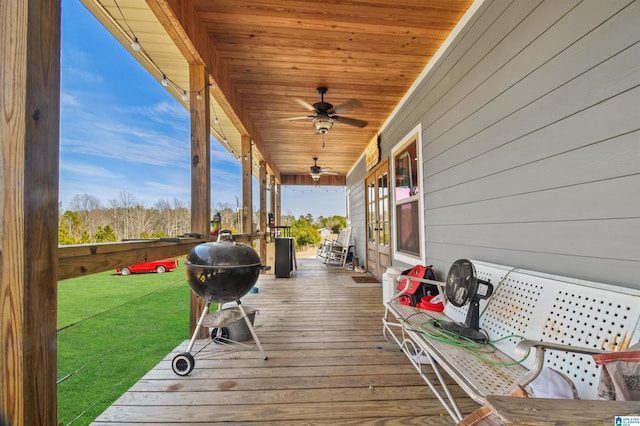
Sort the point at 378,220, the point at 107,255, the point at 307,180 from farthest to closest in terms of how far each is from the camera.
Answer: the point at 307,180
the point at 378,220
the point at 107,255

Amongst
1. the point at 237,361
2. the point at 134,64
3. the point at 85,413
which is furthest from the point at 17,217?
the point at 134,64

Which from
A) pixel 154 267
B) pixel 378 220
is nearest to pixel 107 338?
pixel 154 267

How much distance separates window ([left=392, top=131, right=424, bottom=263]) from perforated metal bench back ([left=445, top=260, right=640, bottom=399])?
64.7 inches

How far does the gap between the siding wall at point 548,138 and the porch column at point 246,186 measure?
318cm

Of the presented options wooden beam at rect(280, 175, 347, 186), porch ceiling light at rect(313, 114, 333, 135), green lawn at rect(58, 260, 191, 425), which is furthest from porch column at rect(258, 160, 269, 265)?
wooden beam at rect(280, 175, 347, 186)

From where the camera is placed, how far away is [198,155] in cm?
257

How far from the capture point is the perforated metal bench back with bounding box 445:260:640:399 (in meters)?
1.06

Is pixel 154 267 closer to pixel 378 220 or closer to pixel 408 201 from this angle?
pixel 378 220

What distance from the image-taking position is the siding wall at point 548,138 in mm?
1165

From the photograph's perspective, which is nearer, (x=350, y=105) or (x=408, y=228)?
(x=350, y=105)

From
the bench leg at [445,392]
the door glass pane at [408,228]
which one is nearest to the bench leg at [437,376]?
the bench leg at [445,392]

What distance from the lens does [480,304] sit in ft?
6.10

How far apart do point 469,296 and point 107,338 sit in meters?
3.53

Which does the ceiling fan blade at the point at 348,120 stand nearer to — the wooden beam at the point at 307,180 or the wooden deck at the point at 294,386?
the wooden deck at the point at 294,386
